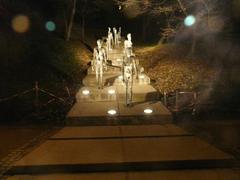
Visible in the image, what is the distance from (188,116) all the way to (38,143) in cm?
476

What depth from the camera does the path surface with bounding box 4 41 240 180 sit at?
7.05m

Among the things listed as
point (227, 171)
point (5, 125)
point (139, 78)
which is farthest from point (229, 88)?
point (5, 125)

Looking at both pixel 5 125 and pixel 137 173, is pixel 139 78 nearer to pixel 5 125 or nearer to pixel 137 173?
pixel 5 125


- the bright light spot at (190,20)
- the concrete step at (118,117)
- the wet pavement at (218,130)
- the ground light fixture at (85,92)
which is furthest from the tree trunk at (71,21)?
the wet pavement at (218,130)

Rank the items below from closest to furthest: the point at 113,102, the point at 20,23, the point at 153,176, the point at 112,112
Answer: the point at 153,176, the point at 112,112, the point at 113,102, the point at 20,23

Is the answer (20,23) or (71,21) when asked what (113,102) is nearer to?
(20,23)

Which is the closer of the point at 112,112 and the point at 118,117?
the point at 118,117

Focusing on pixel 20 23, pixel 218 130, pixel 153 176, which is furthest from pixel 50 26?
pixel 153 176

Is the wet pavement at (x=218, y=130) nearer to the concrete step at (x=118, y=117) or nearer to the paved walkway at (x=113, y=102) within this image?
the concrete step at (x=118, y=117)

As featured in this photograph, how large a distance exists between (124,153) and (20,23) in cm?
1560

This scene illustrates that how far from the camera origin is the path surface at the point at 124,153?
7055 mm

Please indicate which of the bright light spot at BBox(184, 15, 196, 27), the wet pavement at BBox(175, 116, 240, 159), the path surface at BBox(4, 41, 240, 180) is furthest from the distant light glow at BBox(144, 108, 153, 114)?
the bright light spot at BBox(184, 15, 196, 27)

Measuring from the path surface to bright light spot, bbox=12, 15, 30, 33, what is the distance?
35.9 feet

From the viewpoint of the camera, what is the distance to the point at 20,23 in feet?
69.7
